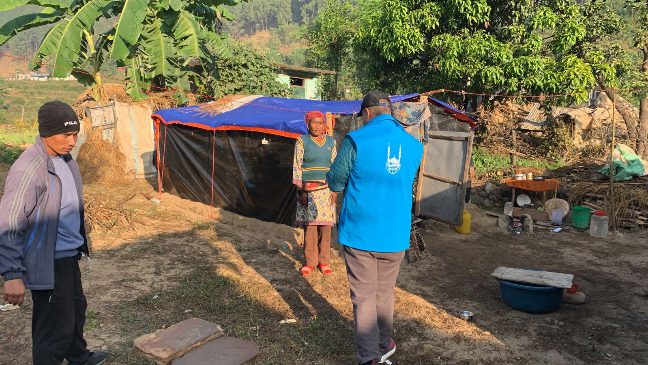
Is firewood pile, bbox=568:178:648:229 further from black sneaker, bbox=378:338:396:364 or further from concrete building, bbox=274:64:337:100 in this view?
concrete building, bbox=274:64:337:100

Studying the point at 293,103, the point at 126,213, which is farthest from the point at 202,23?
the point at 126,213

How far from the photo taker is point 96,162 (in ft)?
40.8

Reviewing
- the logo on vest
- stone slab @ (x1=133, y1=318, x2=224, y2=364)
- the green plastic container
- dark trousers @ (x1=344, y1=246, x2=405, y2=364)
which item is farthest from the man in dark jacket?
the green plastic container

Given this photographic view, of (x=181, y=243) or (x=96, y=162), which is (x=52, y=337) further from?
(x=96, y=162)

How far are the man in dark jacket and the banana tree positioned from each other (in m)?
8.32

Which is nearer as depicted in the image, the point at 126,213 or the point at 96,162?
the point at 126,213

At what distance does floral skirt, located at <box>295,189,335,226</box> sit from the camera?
5.71m

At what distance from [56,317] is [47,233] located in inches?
22.7

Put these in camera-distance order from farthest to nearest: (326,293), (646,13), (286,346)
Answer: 1. (646,13)
2. (326,293)
3. (286,346)

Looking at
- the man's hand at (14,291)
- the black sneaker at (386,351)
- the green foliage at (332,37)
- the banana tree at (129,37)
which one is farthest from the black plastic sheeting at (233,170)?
the green foliage at (332,37)

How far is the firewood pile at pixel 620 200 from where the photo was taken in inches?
360

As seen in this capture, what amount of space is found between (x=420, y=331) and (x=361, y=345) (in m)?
1.31

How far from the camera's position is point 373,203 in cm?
A: 324

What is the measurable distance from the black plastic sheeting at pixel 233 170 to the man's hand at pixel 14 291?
5214 millimetres
